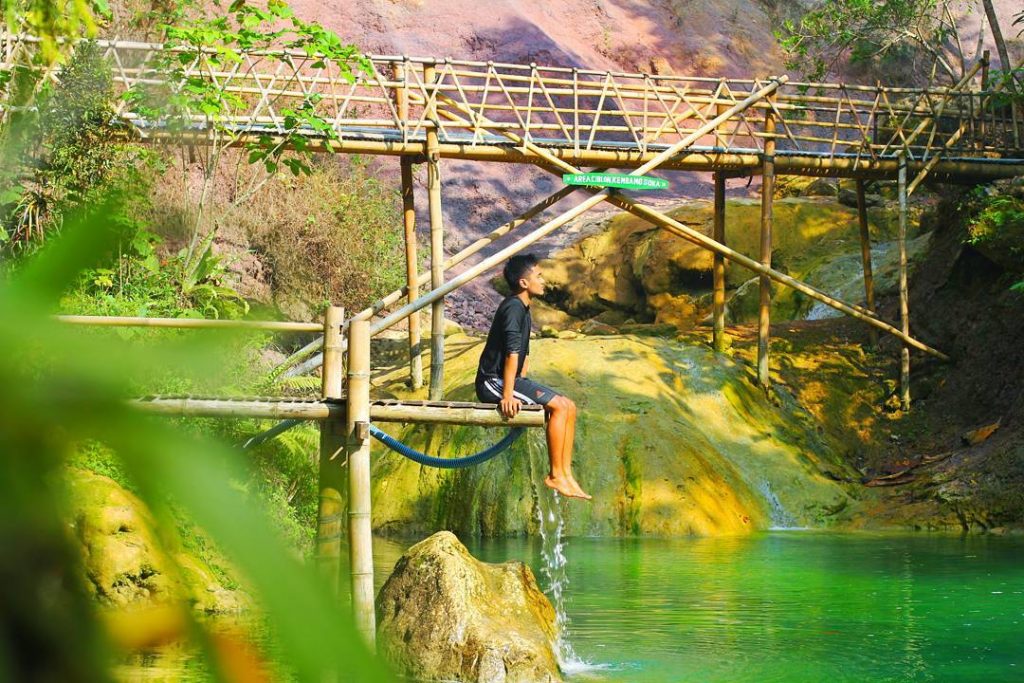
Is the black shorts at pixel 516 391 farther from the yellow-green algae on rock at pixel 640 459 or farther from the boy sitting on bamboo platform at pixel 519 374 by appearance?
the yellow-green algae on rock at pixel 640 459

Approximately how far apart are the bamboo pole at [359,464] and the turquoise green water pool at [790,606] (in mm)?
1471

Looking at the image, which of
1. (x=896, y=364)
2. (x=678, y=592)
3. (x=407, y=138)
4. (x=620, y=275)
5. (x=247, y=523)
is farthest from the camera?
(x=620, y=275)

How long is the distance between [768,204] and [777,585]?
263 inches

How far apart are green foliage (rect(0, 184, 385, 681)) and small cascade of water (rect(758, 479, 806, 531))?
48.5 ft

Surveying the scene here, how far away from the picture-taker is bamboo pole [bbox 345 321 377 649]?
267 inches

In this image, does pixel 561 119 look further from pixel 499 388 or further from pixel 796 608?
pixel 499 388

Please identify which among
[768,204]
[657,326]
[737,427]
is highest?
[768,204]

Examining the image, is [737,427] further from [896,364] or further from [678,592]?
[678,592]

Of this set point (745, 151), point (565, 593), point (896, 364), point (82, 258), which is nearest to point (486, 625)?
point (565, 593)

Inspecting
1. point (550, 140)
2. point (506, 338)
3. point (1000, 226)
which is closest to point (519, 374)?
point (506, 338)

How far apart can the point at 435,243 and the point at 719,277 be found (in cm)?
391

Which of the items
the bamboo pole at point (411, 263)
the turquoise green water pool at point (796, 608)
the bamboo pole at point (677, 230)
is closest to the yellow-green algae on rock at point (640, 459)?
the bamboo pole at point (411, 263)

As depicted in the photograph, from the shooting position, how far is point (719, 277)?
670 inches

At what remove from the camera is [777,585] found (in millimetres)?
10914
